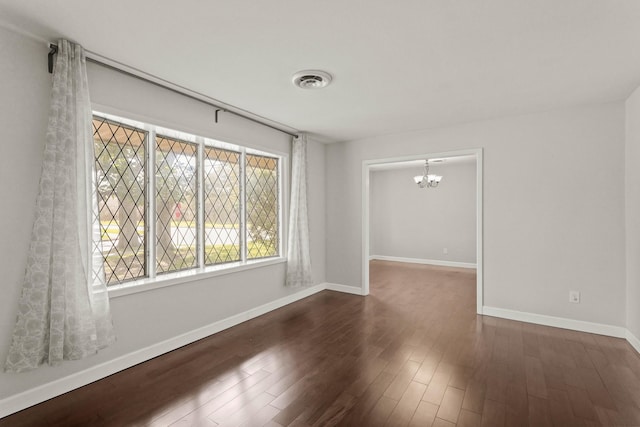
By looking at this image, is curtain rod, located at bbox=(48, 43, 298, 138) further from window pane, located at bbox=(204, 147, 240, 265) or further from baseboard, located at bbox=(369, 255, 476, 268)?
baseboard, located at bbox=(369, 255, 476, 268)

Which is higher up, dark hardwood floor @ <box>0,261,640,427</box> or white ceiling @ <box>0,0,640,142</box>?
white ceiling @ <box>0,0,640,142</box>

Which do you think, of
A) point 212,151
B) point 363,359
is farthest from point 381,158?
point 363,359

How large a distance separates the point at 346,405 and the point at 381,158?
347 cm

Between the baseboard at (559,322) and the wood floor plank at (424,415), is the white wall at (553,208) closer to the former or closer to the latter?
the baseboard at (559,322)

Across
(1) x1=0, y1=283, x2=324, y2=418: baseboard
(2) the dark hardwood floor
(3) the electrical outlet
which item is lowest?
(2) the dark hardwood floor

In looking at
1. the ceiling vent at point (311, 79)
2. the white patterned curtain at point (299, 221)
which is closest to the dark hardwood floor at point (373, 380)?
the white patterned curtain at point (299, 221)

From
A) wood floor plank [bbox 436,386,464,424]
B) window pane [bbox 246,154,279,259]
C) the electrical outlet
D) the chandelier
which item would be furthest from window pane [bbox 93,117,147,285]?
the chandelier

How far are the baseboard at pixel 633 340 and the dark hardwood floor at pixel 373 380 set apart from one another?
8cm

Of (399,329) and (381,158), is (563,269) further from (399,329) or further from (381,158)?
(381,158)

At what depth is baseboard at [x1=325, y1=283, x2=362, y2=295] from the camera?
4.90m

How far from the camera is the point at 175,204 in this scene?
322 cm

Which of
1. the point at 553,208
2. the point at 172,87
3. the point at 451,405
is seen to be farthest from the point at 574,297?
the point at 172,87

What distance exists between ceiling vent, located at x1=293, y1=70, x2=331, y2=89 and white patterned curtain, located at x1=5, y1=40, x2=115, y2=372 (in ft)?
5.18

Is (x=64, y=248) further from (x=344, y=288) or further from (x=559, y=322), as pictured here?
(x=559, y=322)
